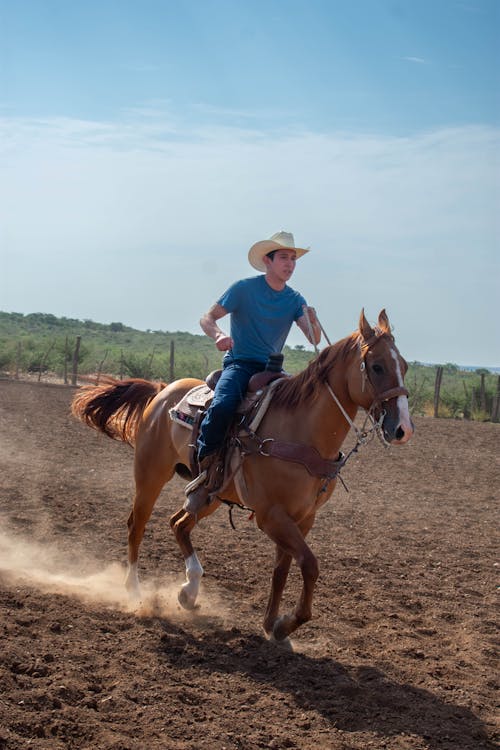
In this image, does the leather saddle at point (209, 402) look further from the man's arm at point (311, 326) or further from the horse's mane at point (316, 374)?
the man's arm at point (311, 326)

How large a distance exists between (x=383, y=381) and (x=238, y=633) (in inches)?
84.0

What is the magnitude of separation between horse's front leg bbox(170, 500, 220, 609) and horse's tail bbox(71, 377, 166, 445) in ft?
4.12

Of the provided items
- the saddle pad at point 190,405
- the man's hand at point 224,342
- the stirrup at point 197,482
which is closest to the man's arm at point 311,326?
the man's hand at point 224,342

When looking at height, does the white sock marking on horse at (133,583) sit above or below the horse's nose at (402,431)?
below

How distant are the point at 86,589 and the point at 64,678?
211cm

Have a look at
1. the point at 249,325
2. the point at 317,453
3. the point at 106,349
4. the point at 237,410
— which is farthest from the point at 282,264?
the point at 106,349

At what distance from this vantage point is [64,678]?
4.67m

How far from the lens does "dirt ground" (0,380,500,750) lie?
4324 millimetres

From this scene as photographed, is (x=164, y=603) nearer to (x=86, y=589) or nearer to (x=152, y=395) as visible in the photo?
(x=86, y=589)

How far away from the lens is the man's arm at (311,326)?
6207 millimetres

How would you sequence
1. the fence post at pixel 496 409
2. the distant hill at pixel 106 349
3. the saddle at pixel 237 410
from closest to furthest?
the saddle at pixel 237 410 < the fence post at pixel 496 409 < the distant hill at pixel 106 349

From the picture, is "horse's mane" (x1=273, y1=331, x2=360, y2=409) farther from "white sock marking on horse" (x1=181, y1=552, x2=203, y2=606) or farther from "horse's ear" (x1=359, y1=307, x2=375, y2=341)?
"white sock marking on horse" (x1=181, y1=552, x2=203, y2=606)

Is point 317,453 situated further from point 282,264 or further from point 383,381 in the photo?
point 282,264

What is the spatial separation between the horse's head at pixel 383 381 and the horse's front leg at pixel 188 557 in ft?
5.73
